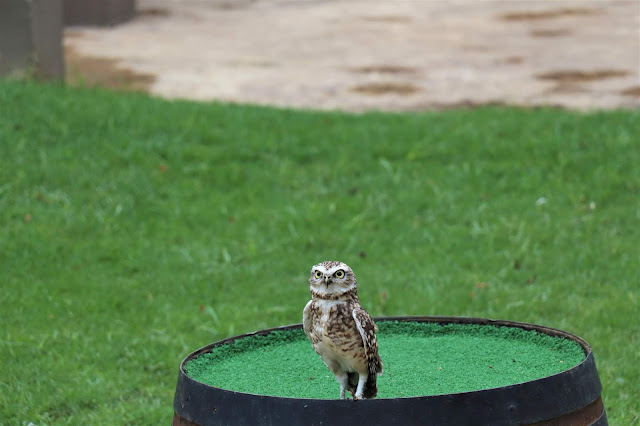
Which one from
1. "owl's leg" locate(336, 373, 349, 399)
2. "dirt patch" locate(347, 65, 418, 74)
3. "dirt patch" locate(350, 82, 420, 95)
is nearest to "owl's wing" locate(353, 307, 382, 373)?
"owl's leg" locate(336, 373, 349, 399)

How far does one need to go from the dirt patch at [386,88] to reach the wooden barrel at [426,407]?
924 centimetres

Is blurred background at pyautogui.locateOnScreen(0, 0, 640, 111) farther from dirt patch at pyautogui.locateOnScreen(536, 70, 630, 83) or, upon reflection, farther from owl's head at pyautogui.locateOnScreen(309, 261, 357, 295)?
owl's head at pyautogui.locateOnScreen(309, 261, 357, 295)

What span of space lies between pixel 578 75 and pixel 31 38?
7376mm

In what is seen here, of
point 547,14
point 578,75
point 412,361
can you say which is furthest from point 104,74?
point 412,361

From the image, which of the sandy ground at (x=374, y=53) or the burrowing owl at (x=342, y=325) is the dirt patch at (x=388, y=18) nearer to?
the sandy ground at (x=374, y=53)

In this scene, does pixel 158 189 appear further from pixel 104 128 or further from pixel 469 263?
pixel 469 263

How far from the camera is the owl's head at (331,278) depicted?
306cm

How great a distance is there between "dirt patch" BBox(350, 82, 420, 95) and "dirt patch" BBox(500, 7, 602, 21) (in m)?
4.93

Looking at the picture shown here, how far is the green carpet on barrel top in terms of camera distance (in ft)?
10.8

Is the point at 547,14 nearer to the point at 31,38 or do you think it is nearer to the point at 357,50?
the point at 357,50

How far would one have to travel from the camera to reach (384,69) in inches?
519

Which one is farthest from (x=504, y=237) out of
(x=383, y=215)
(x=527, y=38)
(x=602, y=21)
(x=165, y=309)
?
(x=602, y=21)

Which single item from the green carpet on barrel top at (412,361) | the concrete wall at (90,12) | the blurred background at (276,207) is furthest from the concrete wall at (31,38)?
the green carpet on barrel top at (412,361)

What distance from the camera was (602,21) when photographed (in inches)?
616
